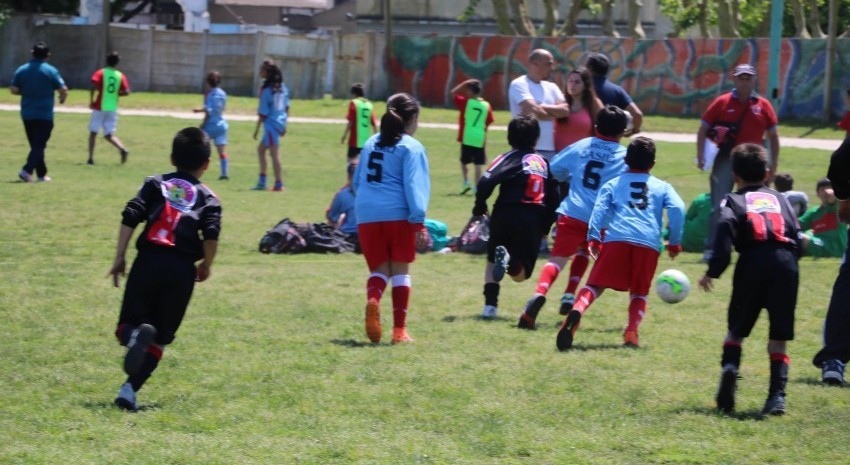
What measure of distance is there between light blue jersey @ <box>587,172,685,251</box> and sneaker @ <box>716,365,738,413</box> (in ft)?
6.06

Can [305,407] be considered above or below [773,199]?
below

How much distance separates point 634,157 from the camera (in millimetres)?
8391

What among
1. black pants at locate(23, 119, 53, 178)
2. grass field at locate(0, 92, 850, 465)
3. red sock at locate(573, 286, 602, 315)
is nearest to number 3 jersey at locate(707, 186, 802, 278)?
grass field at locate(0, 92, 850, 465)

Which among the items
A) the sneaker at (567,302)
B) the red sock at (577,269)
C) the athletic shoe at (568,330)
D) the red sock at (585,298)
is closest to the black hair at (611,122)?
→ the red sock at (577,269)

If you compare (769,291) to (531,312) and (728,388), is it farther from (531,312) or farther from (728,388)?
(531,312)

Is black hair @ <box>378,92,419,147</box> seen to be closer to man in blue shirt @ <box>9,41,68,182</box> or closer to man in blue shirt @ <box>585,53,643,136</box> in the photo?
man in blue shirt @ <box>585,53,643,136</box>

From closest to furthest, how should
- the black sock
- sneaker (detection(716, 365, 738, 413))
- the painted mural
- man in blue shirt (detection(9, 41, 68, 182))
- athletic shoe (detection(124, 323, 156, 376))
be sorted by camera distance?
athletic shoe (detection(124, 323, 156, 376)) < sneaker (detection(716, 365, 738, 413)) < the black sock < man in blue shirt (detection(9, 41, 68, 182)) < the painted mural

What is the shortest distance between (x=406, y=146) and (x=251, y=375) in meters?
1.97

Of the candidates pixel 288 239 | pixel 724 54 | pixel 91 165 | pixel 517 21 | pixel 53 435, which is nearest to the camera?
pixel 53 435

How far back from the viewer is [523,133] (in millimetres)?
9555

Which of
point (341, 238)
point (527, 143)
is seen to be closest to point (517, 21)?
point (341, 238)

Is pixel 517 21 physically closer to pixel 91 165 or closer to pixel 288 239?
pixel 91 165

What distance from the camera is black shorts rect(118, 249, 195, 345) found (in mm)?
6509

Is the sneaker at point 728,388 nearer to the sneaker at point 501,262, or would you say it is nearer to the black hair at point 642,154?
the black hair at point 642,154
